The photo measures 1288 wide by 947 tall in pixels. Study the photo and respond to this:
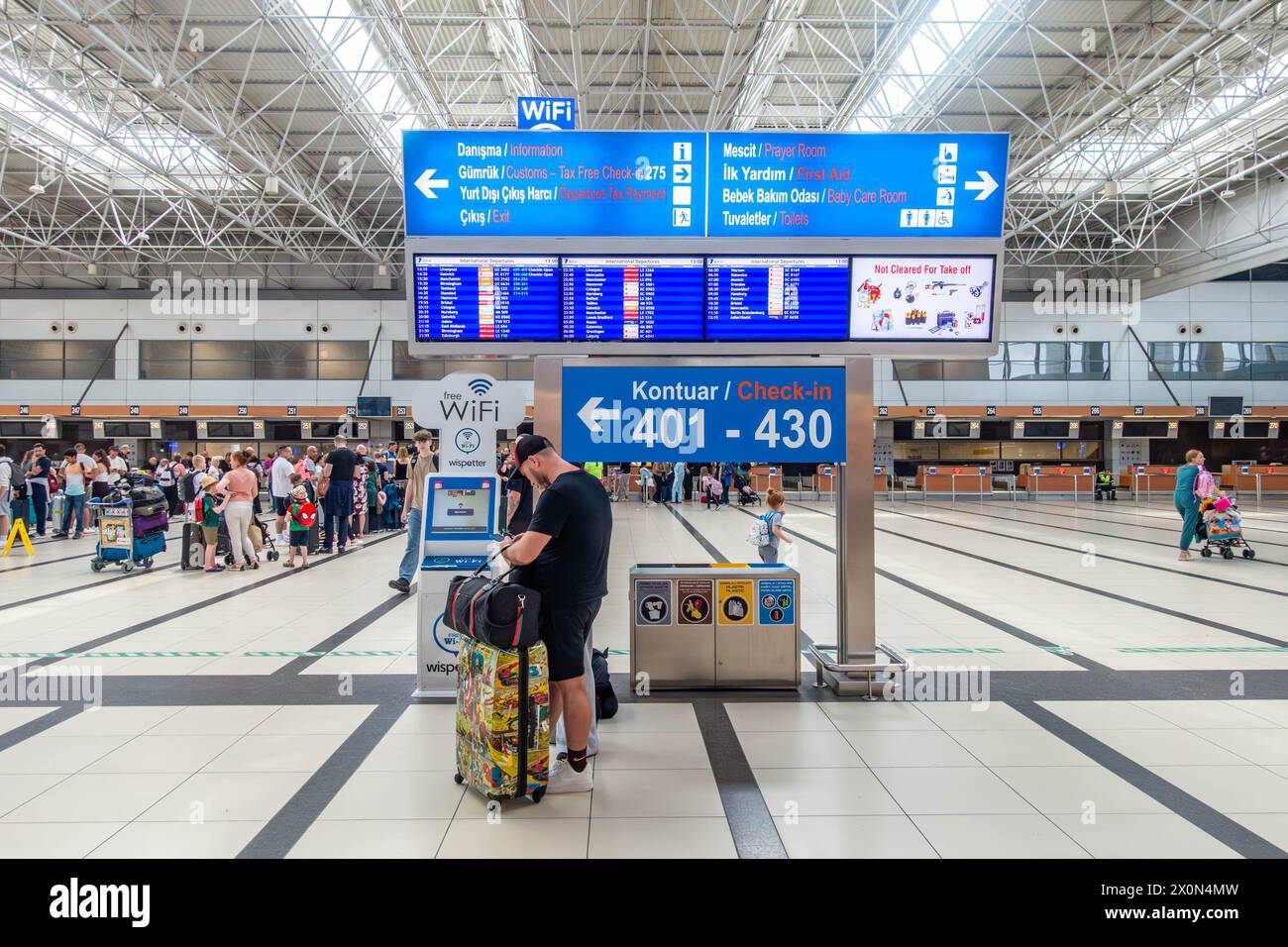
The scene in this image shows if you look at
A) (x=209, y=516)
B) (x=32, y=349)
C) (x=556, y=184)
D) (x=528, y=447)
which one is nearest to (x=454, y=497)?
(x=528, y=447)

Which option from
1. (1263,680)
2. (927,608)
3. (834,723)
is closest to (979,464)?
(927,608)

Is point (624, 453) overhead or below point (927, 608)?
overhead

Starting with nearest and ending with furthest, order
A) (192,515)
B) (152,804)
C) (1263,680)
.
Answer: (152,804)
(1263,680)
(192,515)

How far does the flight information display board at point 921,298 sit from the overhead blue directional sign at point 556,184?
1.17 meters

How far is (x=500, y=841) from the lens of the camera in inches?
117

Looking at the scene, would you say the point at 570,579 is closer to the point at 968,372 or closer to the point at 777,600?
the point at 777,600

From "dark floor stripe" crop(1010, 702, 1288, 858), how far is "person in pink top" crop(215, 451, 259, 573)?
9.04 meters

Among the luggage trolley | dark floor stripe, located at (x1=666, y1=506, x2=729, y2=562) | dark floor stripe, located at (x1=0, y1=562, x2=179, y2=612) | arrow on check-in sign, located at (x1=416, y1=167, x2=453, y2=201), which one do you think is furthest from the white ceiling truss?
dark floor stripe, located at (x1=666, y1=506, x2=729, y2=562)

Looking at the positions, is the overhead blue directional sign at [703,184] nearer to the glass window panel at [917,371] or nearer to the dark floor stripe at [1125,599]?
the dark floor stripe at [1125,599]

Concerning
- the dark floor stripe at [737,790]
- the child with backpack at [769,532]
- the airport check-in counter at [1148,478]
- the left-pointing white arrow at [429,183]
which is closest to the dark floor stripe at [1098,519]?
the airport check-in counter at [1148,478]

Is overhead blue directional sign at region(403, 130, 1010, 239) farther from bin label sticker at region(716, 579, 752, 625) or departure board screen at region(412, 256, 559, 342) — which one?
bin label sticker at region(716, 579, 752, 625)

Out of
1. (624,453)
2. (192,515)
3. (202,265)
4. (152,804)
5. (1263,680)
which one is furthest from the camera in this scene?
(202,265)

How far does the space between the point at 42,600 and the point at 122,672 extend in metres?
3.65

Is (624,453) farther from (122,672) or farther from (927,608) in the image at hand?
(927,608)
